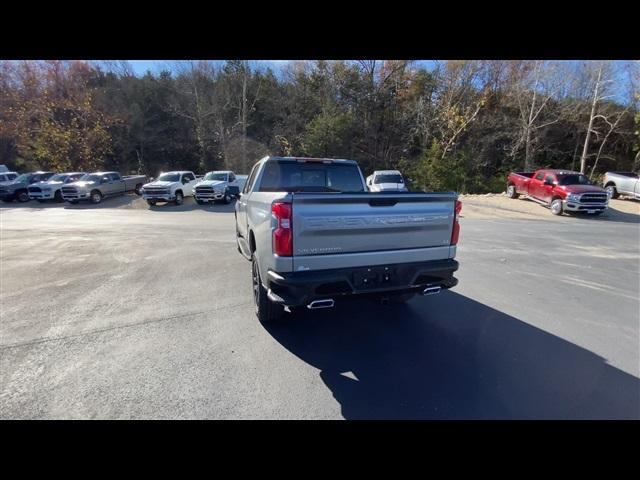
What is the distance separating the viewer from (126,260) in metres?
6.83

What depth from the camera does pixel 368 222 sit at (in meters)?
2.95

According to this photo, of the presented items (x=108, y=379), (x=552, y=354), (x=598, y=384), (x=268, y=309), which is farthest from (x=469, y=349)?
(x=108, y=379)

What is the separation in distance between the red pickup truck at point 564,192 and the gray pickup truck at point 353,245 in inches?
575

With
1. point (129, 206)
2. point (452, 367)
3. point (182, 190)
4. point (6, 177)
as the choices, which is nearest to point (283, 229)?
point (452, 367)

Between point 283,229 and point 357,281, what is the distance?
909mm

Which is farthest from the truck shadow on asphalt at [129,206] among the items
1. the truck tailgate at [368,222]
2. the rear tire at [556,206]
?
the rear tire at [556,206]

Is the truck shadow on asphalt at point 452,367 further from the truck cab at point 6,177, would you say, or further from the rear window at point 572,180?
the truck cab at point 6,177

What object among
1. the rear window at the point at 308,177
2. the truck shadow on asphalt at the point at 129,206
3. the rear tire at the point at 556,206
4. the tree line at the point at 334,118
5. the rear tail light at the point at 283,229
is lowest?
the truck shadow on asphalt at the point at 129,206

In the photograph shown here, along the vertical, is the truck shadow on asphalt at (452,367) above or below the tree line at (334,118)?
below

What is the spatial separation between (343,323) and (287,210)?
1.91m

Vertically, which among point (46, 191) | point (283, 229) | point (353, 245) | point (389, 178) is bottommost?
point (46, 191)

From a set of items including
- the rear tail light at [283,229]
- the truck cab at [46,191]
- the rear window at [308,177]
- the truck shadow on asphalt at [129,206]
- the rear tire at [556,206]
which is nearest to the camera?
the rear tail light at [283,229]

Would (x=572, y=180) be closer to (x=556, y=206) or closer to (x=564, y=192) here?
(x=564, y=192)

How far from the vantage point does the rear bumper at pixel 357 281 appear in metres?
2.79
